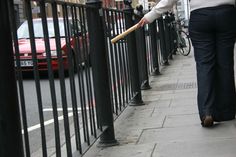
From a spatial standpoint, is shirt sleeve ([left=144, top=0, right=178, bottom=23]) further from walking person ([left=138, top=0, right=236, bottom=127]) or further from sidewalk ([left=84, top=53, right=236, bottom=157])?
sidewalk ([left=84, top=53, right=236, bottom=157])

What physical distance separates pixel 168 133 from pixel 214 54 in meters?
0.90

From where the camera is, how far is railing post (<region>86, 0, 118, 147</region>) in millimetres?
4844

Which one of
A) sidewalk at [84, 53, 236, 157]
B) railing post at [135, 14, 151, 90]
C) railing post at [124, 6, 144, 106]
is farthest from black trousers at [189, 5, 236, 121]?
railing post at [135, 14, 151, 90]

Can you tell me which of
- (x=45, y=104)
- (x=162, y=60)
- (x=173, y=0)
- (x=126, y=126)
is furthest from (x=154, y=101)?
(x=162, y=60)

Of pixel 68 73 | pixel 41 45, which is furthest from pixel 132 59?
pixel 41 45

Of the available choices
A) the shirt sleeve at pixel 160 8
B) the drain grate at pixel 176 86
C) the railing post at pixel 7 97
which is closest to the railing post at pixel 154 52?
the drain grate at pixel 176 86

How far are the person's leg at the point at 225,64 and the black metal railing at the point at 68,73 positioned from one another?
1090mm

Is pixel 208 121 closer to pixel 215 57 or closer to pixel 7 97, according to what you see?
pixel 215 57

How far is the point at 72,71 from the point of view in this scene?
160 inches

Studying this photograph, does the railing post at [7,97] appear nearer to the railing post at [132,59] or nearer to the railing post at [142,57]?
the railing post at [132,59]

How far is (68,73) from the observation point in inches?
156

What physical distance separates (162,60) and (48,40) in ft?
32.6

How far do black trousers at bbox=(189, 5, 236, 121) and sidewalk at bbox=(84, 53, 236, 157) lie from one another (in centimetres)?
23

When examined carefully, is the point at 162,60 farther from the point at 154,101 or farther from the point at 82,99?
the point at 82,99
